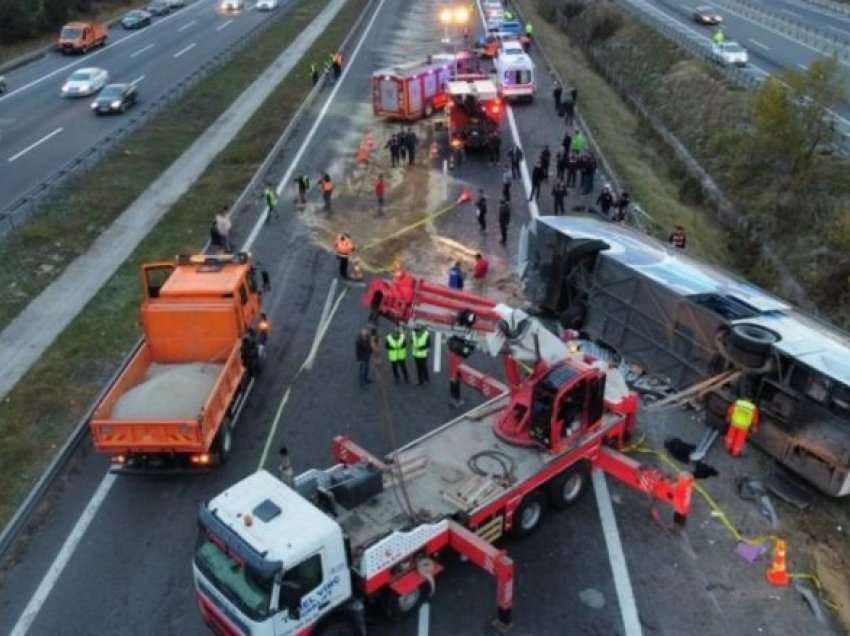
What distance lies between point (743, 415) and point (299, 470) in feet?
27.1

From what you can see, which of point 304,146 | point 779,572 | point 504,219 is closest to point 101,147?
point 304,146

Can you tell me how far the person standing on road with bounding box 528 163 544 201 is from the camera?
27.8m

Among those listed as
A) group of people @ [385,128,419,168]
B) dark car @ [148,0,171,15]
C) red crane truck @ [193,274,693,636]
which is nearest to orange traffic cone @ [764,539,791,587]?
red crane truck @ [193,274,693,636]

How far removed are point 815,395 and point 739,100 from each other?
2738 cm

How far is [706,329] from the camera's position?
16953 mm

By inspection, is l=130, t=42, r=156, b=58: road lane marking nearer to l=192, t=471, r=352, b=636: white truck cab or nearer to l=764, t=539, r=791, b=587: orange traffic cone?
l=192, t=471, r=352, b=636: white truck cab

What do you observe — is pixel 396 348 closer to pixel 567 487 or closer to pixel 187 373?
pixel 187 373

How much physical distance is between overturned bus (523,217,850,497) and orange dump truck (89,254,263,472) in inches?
292

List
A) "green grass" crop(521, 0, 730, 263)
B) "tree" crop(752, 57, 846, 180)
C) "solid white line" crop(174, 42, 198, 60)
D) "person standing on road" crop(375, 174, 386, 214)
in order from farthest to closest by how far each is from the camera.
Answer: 1. "solid white line" crop(174, 42, 198, 60)
2. "tree" crop(752, 57, 846, 180)
3. "green grass" crop(521, 0, 730, 263)
4. "person standing on road" crop(375, 174, 386, 214)

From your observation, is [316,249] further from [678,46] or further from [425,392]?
[678,46]

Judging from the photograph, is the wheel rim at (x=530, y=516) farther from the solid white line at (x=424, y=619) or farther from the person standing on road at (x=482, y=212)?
the person standing on road at (x=482, y=212)

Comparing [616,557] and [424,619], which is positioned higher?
[424,619]

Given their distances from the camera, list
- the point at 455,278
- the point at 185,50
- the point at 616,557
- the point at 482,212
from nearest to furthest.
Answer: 1. the point at 616,557
2. the point at 455,278
3. the point at 482,212
4. the point at 185,50

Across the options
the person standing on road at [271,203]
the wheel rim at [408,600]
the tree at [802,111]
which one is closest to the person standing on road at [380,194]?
the person standing on road at [271,203]
